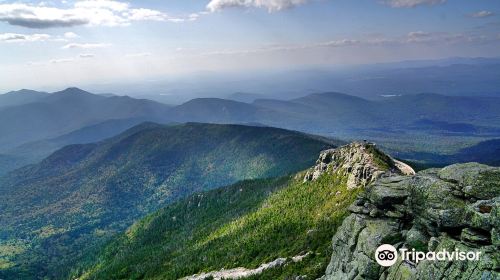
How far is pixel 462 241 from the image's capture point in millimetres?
53531

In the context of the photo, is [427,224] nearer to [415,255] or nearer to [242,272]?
[415,255]

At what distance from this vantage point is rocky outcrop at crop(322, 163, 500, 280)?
168 feet

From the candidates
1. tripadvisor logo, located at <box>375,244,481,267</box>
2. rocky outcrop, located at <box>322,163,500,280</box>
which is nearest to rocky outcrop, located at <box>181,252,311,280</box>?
rocky outcrop, located at <box>322,163,500,280</box>

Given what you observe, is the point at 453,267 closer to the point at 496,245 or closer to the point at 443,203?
the point at 496,245

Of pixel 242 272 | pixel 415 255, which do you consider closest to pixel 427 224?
pixel 415 255

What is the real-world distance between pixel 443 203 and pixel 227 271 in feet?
447

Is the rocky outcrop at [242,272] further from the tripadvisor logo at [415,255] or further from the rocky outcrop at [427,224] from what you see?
the tripadvisor logo at [415,255]

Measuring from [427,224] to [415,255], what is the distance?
196 inches

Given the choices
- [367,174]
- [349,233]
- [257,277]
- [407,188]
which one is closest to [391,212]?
[407,188]

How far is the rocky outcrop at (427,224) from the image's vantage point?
5134cm

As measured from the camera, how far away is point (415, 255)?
60.0 metres

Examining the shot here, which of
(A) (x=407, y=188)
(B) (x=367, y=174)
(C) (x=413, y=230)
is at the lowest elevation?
(B) (x=367, y=174)

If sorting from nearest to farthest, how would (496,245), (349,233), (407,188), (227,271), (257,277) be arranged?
(496,245) < (407,188) < (349,233) < (257,277) < (227,271)

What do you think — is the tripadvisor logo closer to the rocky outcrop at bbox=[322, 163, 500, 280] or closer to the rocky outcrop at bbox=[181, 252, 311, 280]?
the rocky outcrop at bbox=[322, 163, 500, 280]
